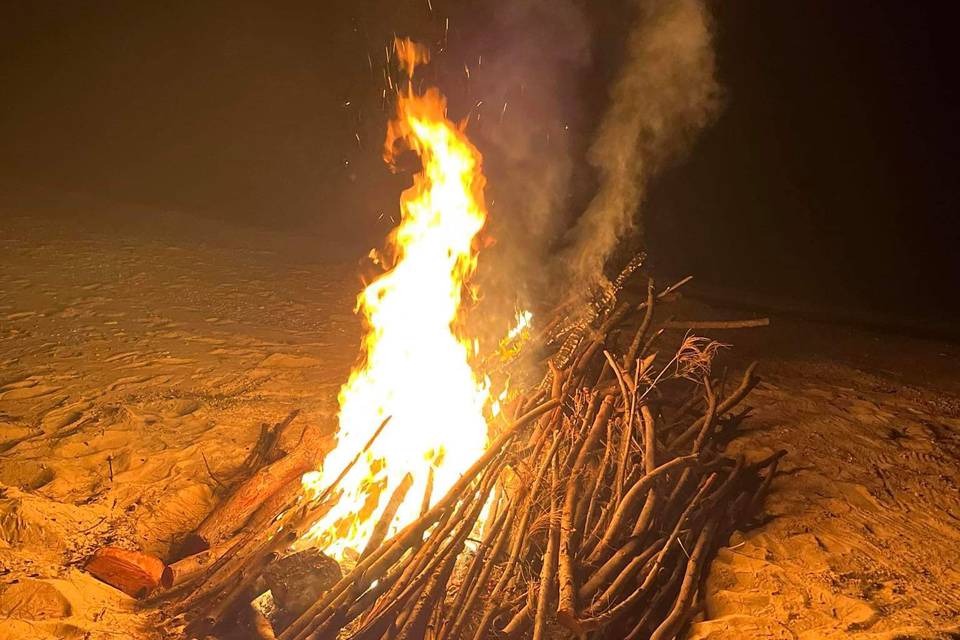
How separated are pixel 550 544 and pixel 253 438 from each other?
9.55ft

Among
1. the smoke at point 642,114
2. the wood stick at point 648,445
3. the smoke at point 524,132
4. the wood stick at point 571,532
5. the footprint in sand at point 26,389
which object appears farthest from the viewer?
the smoke at point 524,132

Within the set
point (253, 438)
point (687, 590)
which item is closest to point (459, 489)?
point (687, 590)

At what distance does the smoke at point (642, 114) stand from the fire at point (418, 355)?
57.2 inches

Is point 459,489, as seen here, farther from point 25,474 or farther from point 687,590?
point 25,474

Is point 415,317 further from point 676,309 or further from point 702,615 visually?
point 676,309

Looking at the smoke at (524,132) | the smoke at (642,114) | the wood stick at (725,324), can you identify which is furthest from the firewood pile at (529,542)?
the smoke at (524,132)

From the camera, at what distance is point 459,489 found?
11.6 ft

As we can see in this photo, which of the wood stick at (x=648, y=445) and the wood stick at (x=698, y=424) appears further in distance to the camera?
the wood stick at (x=698, y=424)

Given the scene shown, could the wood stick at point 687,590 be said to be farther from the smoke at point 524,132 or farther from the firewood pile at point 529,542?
the smoke at point 524,132

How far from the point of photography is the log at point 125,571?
10.9ft

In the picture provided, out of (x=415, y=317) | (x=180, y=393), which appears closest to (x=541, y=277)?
(x=415, y=317)

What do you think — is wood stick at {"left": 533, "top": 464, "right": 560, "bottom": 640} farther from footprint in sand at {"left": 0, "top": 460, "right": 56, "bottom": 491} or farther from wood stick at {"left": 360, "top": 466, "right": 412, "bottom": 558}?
footprint in sand at {"left": 0, "top": 460, "right": 56, "bottom": 491}

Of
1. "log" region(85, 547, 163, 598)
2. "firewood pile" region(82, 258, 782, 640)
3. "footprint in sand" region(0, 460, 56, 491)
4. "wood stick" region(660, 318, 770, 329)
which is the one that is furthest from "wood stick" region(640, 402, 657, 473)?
"footprint in sand" region(0, 460, 56, 491)

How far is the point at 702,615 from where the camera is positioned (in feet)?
10.3
